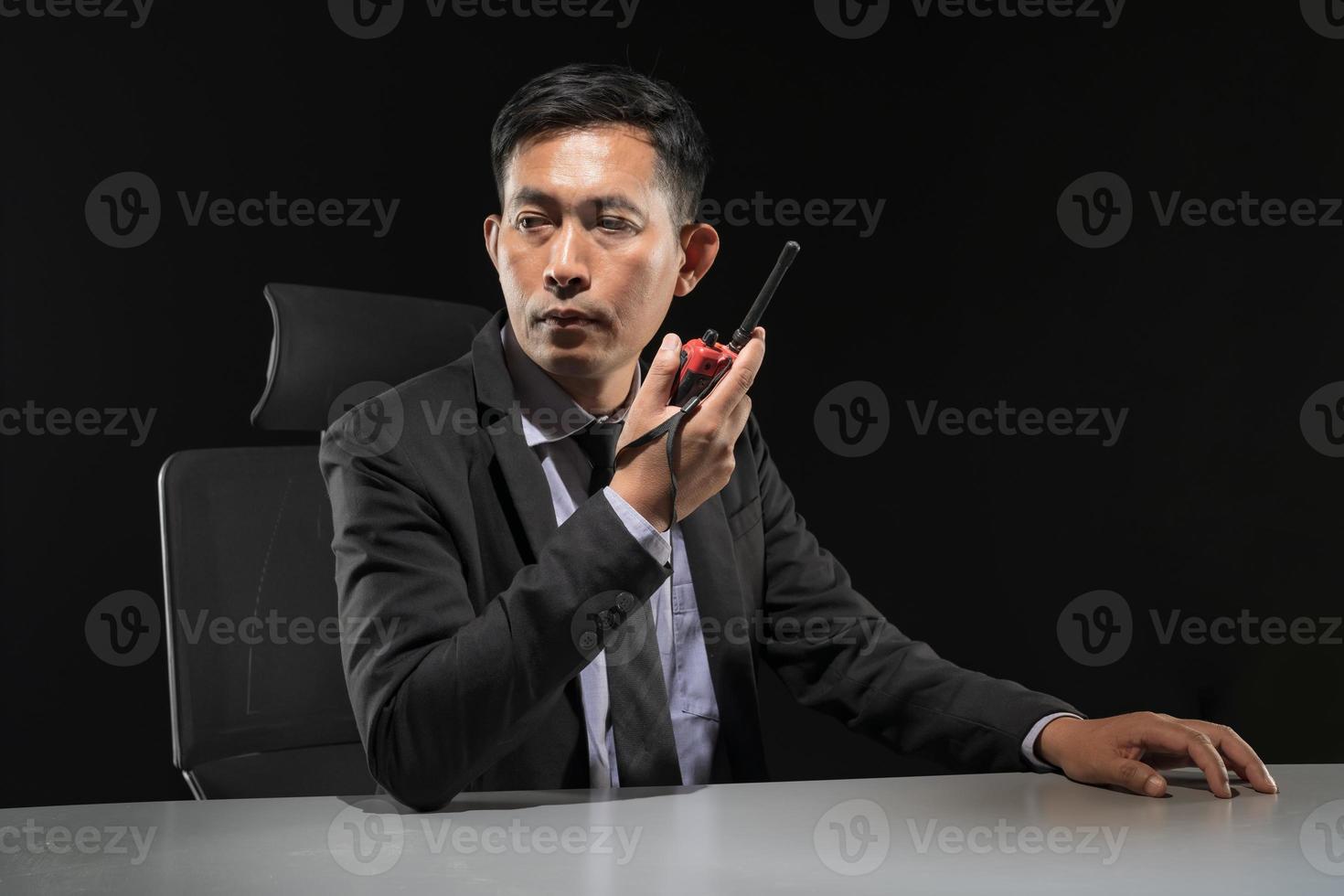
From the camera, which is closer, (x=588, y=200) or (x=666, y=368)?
(x=666, y=368)

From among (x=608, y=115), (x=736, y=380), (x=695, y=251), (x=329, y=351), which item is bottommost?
(x=736, y=380)

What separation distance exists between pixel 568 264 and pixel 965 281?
1.64m

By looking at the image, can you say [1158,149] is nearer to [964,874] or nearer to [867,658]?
[867,658]

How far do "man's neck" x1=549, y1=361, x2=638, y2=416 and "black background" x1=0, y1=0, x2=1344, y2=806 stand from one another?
1.26m

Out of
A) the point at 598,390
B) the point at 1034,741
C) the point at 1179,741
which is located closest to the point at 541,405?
the point at 598,390

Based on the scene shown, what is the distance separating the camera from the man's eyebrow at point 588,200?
1326mm

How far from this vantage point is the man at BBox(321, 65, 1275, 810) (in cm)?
106

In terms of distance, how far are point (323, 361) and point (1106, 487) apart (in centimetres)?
183

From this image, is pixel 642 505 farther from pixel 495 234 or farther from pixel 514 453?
pixel 495 234

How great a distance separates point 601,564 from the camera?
3.41ft

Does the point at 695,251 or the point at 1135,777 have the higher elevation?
the point at 695,251

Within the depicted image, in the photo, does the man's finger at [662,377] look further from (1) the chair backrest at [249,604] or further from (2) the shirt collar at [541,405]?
(1) the chair backrest at [249,604]

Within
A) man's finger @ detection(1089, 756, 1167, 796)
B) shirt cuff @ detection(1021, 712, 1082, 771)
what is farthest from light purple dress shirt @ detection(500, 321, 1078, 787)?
man's finger @ detection(1089, 756, 1167, 796)

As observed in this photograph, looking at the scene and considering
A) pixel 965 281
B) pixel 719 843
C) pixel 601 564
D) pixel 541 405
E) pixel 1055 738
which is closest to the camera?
pixel 719 843
